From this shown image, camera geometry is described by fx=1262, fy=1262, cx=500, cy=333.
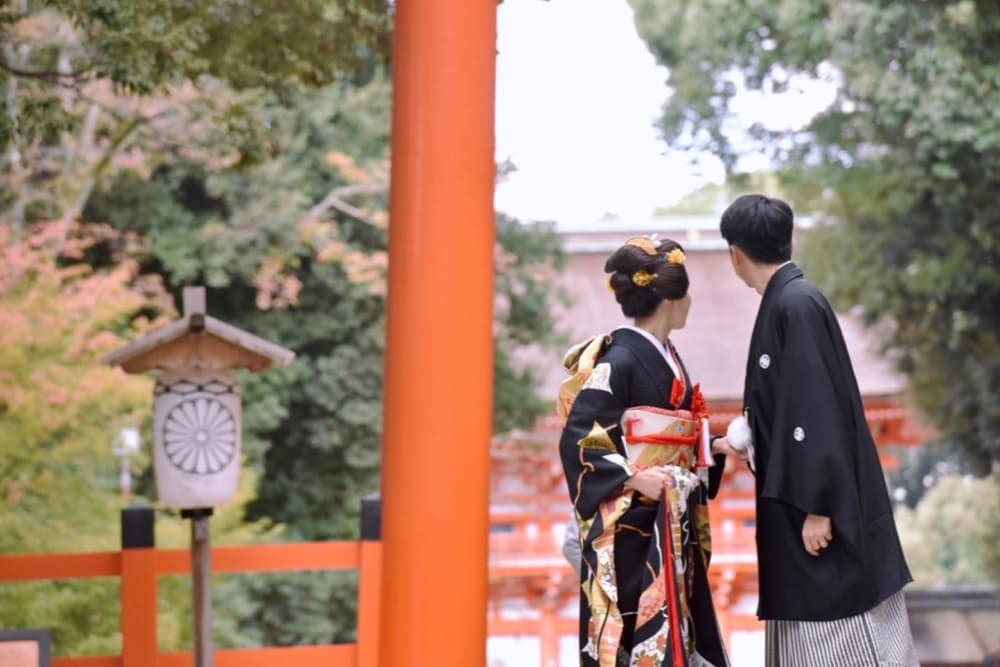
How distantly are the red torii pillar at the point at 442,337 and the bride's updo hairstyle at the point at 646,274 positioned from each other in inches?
14.7

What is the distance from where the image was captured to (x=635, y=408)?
2.79 meters

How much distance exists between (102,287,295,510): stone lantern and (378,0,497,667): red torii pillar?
1279 millimetres

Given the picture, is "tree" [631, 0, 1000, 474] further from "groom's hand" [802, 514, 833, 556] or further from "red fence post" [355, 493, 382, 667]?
"groom's hand" [802, 514, 833, 556]

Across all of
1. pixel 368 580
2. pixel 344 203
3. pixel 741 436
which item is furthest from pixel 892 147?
pixel 741 436

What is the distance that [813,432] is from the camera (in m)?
2.53

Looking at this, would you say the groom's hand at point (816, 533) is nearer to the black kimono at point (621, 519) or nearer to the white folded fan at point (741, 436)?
the white folded fan at point (741, 436)

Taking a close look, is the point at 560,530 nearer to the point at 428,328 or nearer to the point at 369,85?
the point at 369,85

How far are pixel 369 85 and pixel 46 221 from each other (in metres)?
2.88

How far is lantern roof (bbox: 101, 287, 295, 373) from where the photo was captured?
13.5 ft

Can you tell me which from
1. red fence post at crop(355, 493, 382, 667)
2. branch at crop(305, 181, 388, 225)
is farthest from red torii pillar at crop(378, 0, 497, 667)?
branch at crop(305, 181, 388, 225)

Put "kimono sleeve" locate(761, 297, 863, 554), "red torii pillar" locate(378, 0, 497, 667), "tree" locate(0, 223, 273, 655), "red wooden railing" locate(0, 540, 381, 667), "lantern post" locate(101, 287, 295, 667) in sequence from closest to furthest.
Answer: "kimono sleeve" locate(761, 297, 863, 554), "red torii pillar" locate(378, 0, 497, 667), "lantern post" locate(101, 287, 295, 667), "red wooden railing" locate(0, 540, 381, 667), "tree" locate(0, 223, 273, 655)

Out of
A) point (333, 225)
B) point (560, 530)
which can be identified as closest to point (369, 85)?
point (333, 225)

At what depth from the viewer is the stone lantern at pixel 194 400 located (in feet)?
13.4

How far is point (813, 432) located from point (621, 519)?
474mm
